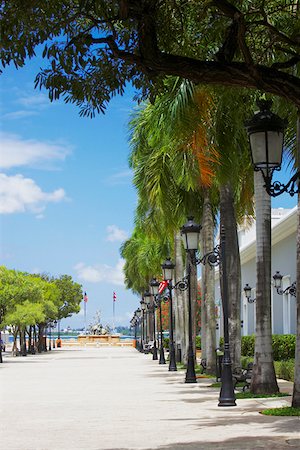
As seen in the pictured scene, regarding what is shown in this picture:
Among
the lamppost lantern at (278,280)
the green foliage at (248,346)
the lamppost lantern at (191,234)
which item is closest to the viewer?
the lamppost lantern at (191,234)

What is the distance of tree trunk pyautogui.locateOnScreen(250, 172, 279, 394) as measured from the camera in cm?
1941

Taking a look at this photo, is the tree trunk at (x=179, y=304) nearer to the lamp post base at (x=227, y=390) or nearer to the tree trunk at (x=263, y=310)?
the tree trunk at (x=263, y=310)

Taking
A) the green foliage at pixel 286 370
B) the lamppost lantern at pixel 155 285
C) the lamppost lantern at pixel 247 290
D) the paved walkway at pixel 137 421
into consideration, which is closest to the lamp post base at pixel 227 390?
the paved walkway at pixel 137 421

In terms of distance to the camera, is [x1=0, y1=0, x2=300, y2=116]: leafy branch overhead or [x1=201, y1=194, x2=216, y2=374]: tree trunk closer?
[x1=0, y1=0, x2=300, y2=116]: leafy branch overhead

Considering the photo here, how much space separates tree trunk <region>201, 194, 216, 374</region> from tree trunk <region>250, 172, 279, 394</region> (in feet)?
32.4

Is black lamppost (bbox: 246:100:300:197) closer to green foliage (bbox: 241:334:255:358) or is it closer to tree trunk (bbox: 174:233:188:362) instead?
green foliage (bbox: 241:334:255:358)

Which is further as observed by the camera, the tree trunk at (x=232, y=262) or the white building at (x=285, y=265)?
the white building at (x=285, y=265)

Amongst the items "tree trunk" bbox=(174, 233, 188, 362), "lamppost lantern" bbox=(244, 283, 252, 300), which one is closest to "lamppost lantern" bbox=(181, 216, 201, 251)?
"tree trunk" bbox=(174, 233, 188, 362)

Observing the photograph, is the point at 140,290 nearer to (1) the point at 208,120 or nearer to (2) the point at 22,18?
(1) the point at 208,120

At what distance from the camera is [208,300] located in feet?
102

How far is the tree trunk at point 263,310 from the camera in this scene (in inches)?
764

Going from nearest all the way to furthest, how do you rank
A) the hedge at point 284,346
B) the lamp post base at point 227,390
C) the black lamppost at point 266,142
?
the black lamppost at point 266,142 → the lamp post base at point 227,390 → the hedge at point 284,346

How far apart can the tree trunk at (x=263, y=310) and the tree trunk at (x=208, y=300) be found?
988cm

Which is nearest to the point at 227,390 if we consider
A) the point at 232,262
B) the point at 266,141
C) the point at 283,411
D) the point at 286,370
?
the point at 283,411
